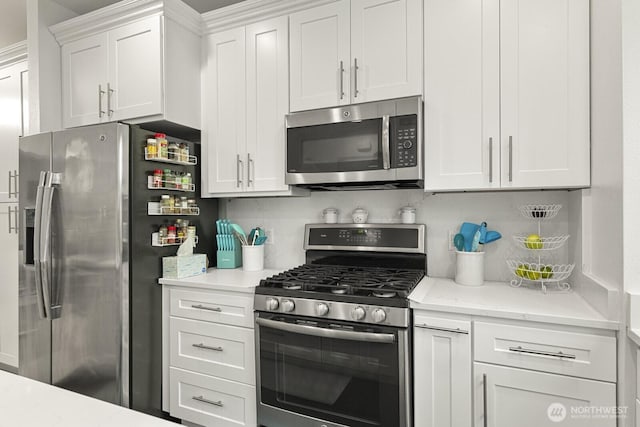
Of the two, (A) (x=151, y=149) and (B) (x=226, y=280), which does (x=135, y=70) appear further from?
(B) (x=226, y=280)

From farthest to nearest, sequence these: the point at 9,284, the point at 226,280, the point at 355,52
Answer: the point at 9,284 → the point at 226,280 → the point at 355,52

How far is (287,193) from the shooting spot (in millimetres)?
2230

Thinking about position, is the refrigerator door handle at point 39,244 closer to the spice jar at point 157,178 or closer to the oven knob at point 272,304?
the spice jar at point 157,178

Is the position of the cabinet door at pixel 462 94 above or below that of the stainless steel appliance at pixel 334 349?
above

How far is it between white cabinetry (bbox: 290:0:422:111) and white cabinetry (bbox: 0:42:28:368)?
237 cm

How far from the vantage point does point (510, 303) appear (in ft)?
4.99

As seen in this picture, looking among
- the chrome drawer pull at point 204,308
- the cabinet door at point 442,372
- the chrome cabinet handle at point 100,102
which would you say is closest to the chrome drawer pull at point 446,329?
the cabinet door at point 442,372

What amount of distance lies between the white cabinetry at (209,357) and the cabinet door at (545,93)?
5.06ft

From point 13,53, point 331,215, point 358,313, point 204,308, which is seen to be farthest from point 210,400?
point 13,53

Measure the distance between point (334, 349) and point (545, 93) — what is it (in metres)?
1.51

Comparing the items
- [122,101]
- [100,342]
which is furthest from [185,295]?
[122,101]

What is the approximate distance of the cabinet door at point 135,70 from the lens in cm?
221

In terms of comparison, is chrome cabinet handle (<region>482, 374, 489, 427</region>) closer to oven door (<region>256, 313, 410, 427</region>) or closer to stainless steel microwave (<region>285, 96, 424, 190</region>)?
oven door (<region>256, 313, 410, 427</region>)

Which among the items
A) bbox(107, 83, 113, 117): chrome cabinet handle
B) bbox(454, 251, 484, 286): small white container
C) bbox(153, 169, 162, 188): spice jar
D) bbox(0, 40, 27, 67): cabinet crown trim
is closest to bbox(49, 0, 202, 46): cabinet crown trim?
bbox(107, 83, 113, 117): chrome cabinet handle
